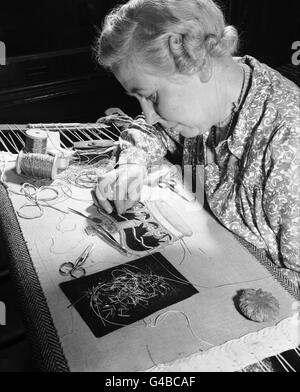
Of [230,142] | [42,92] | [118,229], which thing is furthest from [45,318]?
[42,92]

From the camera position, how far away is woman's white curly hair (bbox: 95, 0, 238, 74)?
123 cm

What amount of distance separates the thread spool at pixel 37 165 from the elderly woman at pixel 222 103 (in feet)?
0.97

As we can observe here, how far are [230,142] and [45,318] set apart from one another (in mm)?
871

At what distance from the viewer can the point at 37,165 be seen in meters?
1.75

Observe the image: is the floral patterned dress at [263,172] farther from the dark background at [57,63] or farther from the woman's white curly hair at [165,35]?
the dark background at [57,63]

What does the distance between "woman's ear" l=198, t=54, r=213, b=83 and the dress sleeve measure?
293mm

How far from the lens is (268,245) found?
4.53ft

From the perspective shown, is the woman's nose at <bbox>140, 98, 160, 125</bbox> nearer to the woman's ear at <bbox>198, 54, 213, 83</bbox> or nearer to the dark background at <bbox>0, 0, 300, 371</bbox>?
the woman's ear at <bbox>198, 54, 213, 83</bbox>

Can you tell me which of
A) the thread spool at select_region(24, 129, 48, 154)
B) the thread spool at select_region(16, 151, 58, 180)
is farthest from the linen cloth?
the thread spool at select_region(24, 129, 48, 154)

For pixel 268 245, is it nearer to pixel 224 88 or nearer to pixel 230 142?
pixel 230 142

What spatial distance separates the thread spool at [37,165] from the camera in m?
1.75

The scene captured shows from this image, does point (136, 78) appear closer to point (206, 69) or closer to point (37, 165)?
point (206, 69)

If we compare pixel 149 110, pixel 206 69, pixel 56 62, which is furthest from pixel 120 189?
pixel 56 62

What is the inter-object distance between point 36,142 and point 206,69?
89cm
